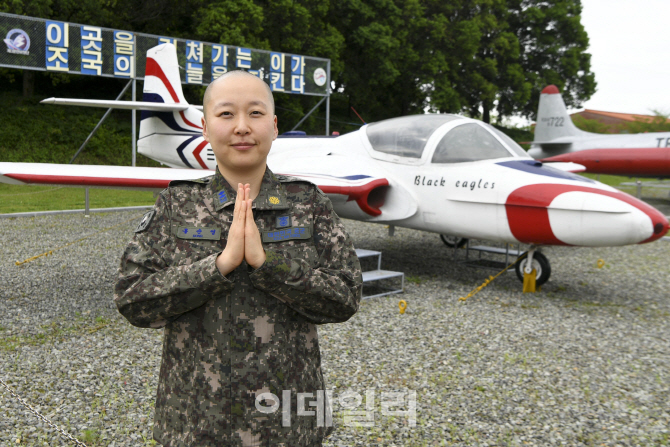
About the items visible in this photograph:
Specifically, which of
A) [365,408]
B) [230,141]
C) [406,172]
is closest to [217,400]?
[230,141]

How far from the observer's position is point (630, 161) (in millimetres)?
17531

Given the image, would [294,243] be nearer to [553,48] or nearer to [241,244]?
[241,244]

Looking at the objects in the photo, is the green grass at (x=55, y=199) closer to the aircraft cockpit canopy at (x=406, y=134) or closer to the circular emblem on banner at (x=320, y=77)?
the circular emblem on banner at (x=320, y=77)

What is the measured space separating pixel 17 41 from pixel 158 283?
1352cm

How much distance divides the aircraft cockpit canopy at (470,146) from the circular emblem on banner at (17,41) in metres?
10.8

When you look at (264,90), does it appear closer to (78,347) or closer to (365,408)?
(365,408)

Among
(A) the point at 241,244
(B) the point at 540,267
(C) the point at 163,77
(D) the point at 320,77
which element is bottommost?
(B) the point at 540,267

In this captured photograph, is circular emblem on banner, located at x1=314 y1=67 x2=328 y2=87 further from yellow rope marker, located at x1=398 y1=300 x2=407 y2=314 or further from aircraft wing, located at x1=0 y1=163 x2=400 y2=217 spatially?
yellow rope marker, located at x1=398 y1=300 x2=407 y2=314

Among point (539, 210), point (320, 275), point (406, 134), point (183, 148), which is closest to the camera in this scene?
point (320, 275)

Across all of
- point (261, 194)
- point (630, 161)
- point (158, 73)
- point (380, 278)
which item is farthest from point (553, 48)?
point (261, 194)

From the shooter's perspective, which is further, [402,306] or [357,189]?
[357,189]

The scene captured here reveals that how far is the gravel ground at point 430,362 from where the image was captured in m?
3.16

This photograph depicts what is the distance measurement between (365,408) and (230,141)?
251cm

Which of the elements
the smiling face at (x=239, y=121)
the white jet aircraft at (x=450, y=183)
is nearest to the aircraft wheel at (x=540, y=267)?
the white jet aircraft at (x=450, y=183)
